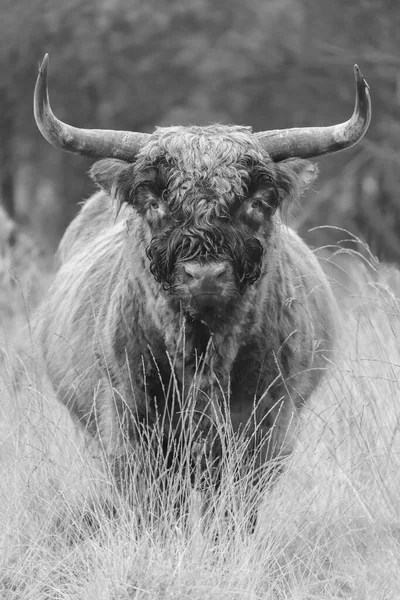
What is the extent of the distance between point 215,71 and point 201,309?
39.4 feet

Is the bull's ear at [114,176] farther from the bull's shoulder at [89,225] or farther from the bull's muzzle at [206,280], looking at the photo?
the bull's shoulder at [89,225]

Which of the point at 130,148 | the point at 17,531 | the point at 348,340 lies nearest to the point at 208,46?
the point at 348,340

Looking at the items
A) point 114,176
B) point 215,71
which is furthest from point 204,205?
point 215,71

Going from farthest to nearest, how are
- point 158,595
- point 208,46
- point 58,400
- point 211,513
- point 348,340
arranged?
point 208,46 → point 348,340 → point 58,400 → point 211,513 → point 158,595

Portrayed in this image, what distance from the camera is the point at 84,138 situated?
491cm

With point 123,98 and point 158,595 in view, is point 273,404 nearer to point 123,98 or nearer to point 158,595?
point 158,595

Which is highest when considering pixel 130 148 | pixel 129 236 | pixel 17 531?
pixel 130 148

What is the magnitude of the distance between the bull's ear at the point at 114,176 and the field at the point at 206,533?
3.18 feet

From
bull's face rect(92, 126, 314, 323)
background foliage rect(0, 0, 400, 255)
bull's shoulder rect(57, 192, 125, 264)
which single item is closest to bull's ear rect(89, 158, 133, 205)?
bull's face rect(92, 126, 314, 323)

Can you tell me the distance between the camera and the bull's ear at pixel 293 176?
16.4 feet

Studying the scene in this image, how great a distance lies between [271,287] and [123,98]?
12400mm

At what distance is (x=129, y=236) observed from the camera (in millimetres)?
5090

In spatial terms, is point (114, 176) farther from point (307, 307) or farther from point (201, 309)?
point (307, 307)

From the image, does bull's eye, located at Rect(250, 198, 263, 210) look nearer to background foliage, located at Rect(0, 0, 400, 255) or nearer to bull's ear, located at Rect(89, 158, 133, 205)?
bull's ear, located at Rect(89, 158, 133, 205)
